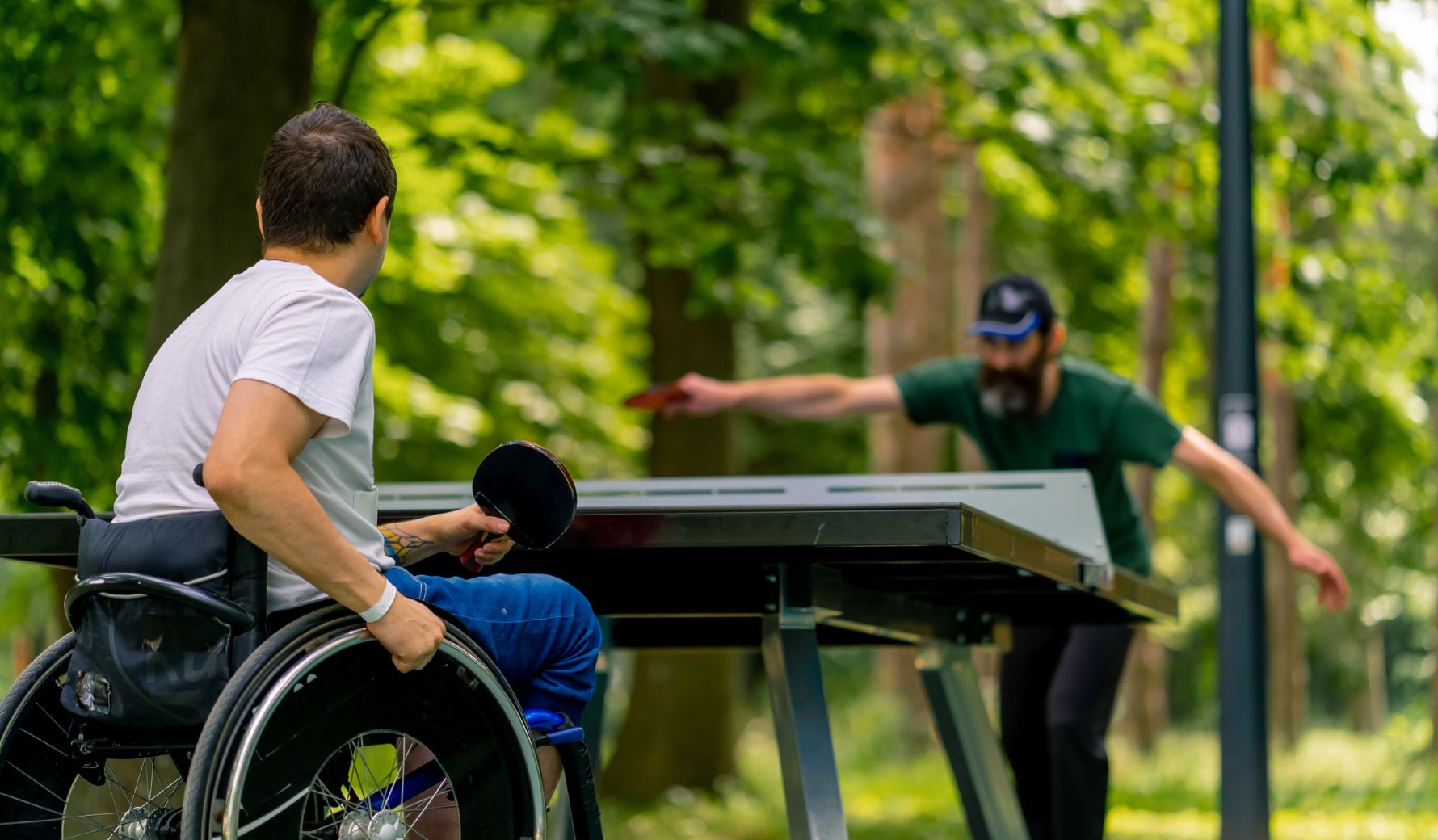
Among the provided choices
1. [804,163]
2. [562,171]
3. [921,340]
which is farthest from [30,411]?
[921,340]

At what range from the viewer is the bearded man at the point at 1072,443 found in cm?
591

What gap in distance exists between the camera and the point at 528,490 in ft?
11.1

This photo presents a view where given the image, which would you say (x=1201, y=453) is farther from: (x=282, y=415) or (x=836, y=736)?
(x=836, y=736)

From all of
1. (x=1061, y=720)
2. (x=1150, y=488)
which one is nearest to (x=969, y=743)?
(x=1061, y=720)

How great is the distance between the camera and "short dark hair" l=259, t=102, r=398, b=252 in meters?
3.14

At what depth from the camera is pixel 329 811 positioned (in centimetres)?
311

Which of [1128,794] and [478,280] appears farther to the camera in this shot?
[1128,794]

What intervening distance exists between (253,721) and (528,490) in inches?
30.2

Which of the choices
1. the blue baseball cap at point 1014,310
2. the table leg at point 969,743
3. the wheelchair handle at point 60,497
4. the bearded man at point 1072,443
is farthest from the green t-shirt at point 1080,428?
the wheelchair handle at point 60,497

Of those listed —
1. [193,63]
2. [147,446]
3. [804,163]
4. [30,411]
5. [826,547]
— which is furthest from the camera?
[804,163]

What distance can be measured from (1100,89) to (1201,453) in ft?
23.1

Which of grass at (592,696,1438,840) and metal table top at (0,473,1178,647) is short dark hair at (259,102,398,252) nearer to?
metal table top at (0,473,1178,647)

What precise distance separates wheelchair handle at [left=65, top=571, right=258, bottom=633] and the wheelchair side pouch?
0.02 metres

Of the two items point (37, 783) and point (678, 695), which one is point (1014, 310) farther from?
point (678, 695)
